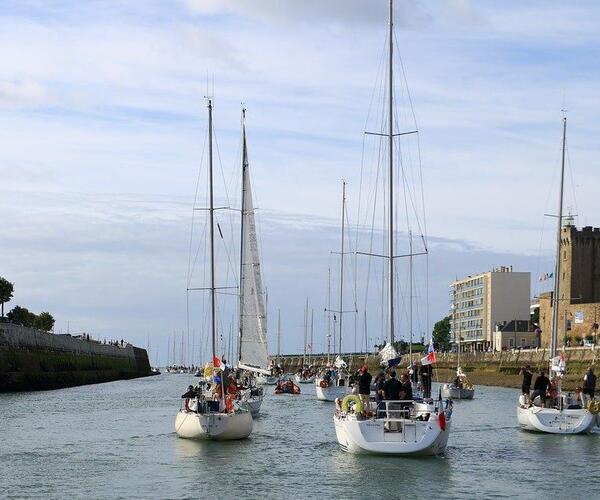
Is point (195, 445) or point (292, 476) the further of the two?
point (195, 445)

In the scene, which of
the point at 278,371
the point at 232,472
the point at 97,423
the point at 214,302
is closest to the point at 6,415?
the point at 97,423

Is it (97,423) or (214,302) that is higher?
(214,302)

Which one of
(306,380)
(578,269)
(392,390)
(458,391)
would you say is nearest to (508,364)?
(306,380)

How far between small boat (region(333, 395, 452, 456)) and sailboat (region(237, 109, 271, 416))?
65.3ft

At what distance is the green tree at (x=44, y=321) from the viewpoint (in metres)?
178

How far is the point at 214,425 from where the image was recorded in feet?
150

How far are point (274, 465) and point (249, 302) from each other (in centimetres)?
2173

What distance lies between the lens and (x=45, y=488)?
34812mm

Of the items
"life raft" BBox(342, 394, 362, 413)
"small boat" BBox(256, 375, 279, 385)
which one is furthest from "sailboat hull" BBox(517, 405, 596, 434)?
"small boat" BBox(256, 375, 279, 385)

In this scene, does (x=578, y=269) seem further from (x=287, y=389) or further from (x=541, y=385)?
(x=541, y=385)

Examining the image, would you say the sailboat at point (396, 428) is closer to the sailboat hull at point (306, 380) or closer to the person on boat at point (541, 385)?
the person on boat at point (541, 385)

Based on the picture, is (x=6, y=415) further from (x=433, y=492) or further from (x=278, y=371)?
(x=278, y=371)

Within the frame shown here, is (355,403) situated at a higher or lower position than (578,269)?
lower

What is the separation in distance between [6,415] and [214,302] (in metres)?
21.0
